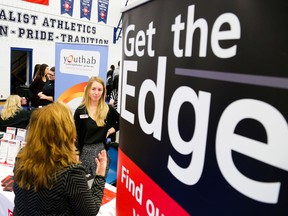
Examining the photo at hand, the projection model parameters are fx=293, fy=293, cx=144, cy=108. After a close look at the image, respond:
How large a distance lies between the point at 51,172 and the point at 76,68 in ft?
8.31

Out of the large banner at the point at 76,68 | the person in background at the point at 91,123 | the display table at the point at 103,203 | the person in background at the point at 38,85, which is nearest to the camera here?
the display table at the point at 103,203

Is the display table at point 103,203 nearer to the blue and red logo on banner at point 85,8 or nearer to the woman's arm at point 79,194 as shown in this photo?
the woman's arm at point 79,194

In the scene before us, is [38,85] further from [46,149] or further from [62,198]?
[62,198]

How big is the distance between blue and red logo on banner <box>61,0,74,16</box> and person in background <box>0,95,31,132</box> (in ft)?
22.1

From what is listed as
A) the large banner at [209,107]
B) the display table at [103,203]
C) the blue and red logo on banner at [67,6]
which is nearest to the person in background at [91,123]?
the display table at [103,203]

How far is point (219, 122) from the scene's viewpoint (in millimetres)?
582

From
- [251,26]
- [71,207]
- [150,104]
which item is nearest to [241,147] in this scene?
[251,26]

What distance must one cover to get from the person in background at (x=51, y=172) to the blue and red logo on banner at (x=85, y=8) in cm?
912

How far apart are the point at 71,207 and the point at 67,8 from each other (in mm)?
9053

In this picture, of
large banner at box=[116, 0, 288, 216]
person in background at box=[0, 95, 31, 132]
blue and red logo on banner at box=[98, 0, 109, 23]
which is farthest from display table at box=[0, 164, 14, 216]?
blue and red logo on banner at box=[98, 0, 109, 23]

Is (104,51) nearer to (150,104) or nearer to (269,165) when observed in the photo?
(150,104)

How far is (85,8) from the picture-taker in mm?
9797

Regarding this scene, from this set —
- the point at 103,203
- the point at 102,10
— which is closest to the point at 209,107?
the point at 103,203

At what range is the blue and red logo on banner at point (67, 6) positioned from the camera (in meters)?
9.17
